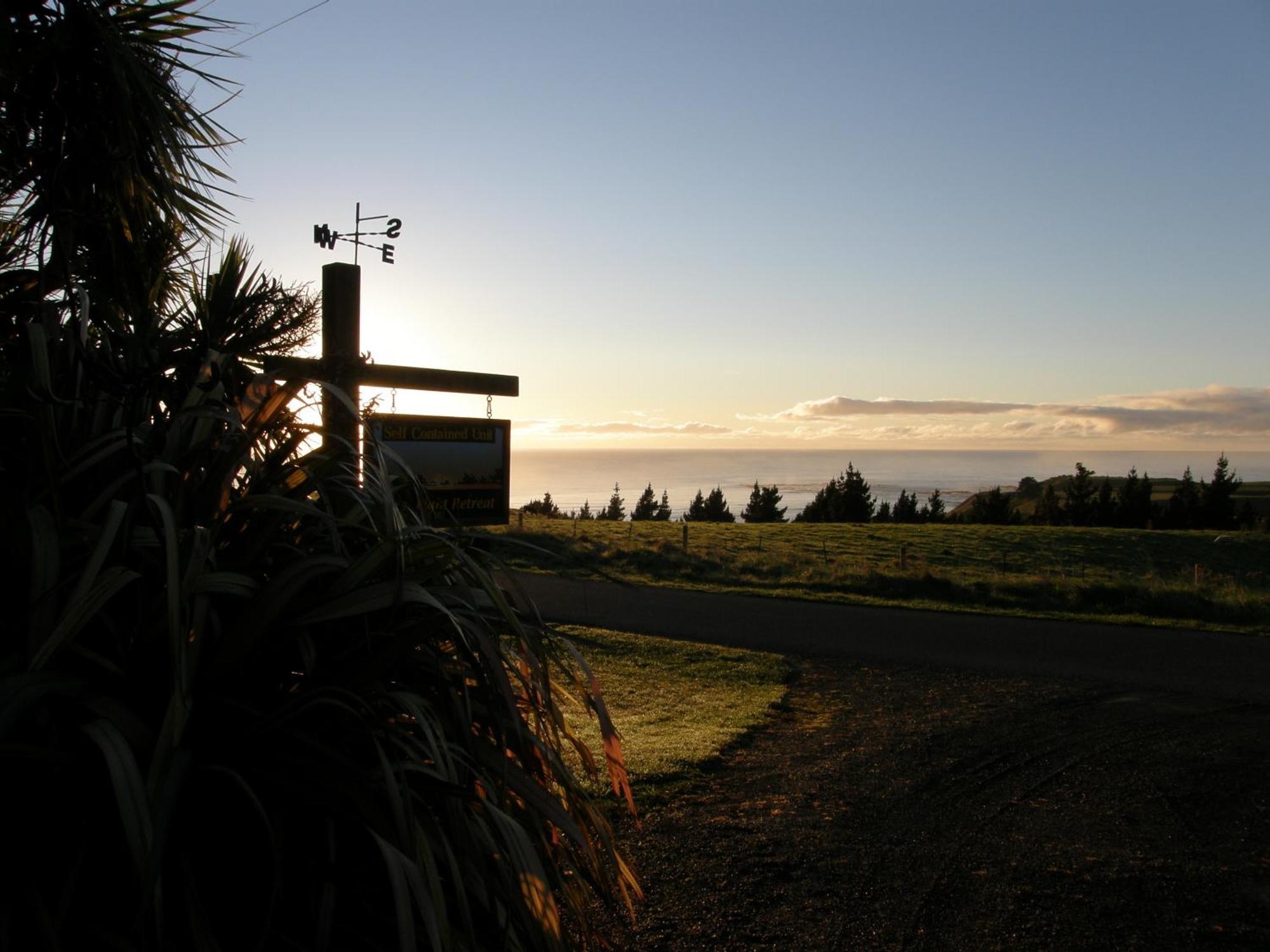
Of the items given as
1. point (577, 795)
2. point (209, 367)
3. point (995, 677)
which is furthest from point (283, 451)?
point (995, 677)

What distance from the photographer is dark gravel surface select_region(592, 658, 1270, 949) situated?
10.5 ft

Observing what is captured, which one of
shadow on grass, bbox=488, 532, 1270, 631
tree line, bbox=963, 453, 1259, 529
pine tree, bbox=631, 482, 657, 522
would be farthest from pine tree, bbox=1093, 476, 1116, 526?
shadow on grass, bbox=488, 532, 1270, 631

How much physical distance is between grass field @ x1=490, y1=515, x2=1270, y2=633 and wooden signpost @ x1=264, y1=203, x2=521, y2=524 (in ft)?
6.56

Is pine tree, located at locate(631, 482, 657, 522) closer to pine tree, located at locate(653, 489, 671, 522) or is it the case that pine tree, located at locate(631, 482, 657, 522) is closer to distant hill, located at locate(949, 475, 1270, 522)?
pine tree, located at locate(653, 489, 671, 522)

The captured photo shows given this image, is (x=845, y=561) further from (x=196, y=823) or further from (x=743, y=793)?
(x=196, y=823)

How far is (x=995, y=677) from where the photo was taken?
799 cm

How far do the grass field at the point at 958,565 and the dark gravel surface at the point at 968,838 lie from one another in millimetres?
2895

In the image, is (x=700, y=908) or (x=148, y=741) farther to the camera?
(x=700, y=908)

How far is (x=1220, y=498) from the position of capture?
3453 centimetres

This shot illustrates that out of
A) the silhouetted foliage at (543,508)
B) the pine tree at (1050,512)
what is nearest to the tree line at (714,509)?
the silhouetted foliage at (543,508)

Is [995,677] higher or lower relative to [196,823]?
lower

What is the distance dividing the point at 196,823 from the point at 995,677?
7405 millimetres

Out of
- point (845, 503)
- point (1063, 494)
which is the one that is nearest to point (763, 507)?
point (845, 503)

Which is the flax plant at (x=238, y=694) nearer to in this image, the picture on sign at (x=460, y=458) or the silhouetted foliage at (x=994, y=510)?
the picture on sign at (x=460, y=458)
